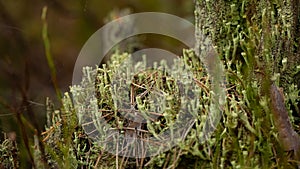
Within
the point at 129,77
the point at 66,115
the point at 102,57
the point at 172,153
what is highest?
the point at 102,57

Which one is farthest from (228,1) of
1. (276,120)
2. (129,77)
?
(276,120)

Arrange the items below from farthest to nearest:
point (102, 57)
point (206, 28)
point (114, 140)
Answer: point (102, 57)
point (206, 28)
point (114, 140)

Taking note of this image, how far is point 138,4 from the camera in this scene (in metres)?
3.01

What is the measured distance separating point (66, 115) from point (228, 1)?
0.62m

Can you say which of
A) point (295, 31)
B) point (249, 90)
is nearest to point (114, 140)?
point (249, 90)

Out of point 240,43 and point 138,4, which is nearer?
point 240,43

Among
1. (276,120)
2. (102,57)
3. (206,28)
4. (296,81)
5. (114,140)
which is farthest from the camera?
(102,57)

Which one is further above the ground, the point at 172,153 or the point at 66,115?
the point at 66,115

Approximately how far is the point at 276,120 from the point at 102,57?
188 cm

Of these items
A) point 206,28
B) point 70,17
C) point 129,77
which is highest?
point 70,17

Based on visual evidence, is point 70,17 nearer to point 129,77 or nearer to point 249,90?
point 129,77

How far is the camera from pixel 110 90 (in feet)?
4.46

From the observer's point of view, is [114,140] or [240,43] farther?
[240,43]

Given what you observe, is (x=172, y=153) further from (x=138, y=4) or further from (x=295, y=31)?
(x=138, y=4)
